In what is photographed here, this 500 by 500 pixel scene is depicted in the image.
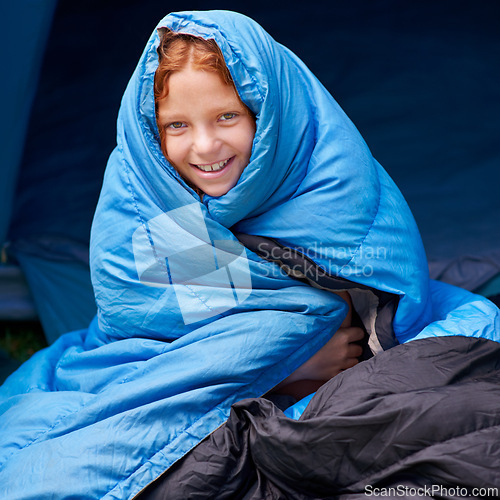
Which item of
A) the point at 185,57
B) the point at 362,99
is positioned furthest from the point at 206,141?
the point at 362,99

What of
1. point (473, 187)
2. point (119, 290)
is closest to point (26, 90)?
point (119, 290)

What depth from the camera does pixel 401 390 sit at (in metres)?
1.02

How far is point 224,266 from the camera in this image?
1.23 m

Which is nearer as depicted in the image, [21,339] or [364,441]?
[364,441]

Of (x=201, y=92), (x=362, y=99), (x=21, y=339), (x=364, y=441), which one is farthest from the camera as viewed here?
(x=362, y=99)

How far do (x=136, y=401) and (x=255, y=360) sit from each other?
21 cm

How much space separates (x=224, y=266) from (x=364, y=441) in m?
0.41

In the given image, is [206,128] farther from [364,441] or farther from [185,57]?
[364,441]

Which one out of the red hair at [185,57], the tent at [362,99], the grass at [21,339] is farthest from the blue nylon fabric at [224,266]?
the tent at [362,99]

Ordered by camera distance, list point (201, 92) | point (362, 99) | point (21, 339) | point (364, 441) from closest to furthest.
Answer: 1. point (364, 441)
2. point (201, 92)
3. point (21, 339)
4. point (362, 99)

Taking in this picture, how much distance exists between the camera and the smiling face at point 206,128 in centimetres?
119

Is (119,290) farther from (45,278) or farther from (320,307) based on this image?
(45,278)

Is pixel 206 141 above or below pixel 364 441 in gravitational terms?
above

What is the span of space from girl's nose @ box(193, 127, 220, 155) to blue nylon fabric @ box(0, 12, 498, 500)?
0.24ft
